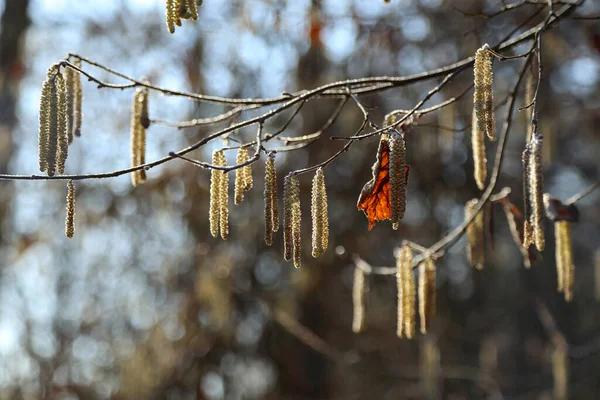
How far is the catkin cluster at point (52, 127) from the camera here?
1.99m

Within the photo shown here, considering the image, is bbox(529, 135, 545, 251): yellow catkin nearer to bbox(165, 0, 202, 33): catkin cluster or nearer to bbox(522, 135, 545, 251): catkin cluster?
bbox(522, 135, 545, 251): catkin cluster

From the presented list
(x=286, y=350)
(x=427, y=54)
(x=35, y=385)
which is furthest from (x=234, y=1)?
(x=35, y=385)

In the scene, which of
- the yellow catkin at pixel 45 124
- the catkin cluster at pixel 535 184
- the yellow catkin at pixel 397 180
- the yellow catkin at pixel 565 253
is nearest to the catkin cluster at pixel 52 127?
the yellow catkin at pixel 45 124

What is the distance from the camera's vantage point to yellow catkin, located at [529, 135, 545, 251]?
178cm

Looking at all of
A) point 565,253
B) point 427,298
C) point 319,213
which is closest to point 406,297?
point 427,298

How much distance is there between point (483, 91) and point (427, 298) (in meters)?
1.11

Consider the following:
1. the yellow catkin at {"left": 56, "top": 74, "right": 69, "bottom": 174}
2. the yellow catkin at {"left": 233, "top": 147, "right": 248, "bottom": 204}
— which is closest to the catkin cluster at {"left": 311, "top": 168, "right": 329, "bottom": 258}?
the yellow catkin at {"left": 233, "top": 147, "right": 248, "bottom": 204}

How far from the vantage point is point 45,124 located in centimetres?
204

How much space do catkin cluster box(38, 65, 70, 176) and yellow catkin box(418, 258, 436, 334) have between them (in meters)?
1.44

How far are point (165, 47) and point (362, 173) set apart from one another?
229cm

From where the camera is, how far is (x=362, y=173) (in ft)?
22.9

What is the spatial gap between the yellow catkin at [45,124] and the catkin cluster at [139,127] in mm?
497

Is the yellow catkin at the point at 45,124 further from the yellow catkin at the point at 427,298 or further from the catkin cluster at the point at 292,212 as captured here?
the yellow catkin at the point at 427,298

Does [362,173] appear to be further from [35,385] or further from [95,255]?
[35,385]
